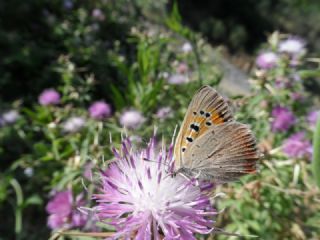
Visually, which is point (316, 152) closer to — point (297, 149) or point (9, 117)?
point (297, 149)

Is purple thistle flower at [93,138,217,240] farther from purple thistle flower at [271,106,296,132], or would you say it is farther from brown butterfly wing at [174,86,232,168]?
purple thistle flower at [271,106,296,132]

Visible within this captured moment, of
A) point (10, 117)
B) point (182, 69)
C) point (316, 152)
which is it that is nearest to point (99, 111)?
point (182, 69)

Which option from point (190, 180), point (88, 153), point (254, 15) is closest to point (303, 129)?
point (88, 153)

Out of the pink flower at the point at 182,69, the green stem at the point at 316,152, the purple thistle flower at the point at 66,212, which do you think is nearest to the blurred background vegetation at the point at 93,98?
the pink flower at the point at 182,69

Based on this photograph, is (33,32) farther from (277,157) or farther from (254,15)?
(254,15)

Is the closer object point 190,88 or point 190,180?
point 190,180

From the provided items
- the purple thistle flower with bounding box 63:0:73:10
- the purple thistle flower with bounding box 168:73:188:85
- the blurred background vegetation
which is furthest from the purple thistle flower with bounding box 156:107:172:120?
the purple thistle flower with bounding box 63:0:73:10
